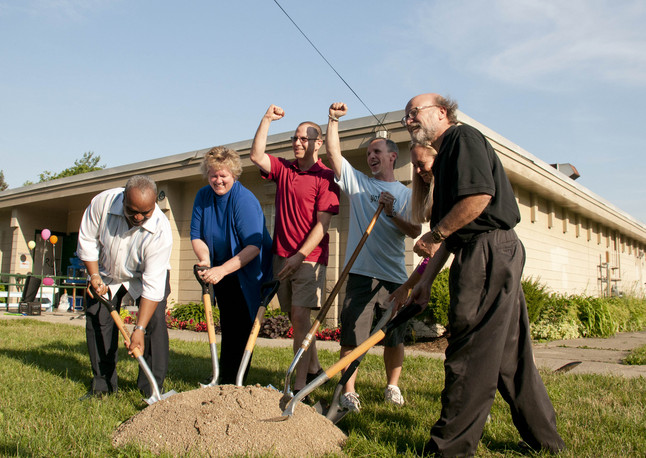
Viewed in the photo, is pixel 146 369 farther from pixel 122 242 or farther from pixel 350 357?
pixel 350 357

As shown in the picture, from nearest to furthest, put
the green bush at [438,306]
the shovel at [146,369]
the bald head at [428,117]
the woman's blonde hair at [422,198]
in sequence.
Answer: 1. the bald head at [428,117]
2. the woman's blonde hair at [422,198]
3. the shovel at [146,369]
4. the green bush at [438,306]

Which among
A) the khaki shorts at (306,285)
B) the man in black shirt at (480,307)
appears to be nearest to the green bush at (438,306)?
the khaki shorts at (306,285)

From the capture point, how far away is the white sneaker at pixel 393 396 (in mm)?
3900

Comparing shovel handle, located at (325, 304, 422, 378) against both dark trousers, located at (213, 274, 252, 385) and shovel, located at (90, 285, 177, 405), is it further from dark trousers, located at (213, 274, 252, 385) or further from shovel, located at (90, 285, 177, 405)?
dark trousers, located at (213, 274, 252, 385)

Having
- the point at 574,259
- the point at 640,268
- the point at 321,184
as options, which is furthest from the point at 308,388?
the point at 640,268

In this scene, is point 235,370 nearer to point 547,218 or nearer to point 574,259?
point 547,218

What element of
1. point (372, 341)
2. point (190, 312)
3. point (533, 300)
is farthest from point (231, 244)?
point (190, 312)

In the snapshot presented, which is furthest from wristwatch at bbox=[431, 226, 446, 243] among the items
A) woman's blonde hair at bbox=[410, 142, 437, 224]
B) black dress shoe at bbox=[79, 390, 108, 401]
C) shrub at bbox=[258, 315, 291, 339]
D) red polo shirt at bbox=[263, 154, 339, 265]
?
shrub at bbox=[258, 315, 291, 339]

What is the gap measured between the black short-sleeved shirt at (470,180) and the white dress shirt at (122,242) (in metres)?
2.10

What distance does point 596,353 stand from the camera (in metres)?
7.28

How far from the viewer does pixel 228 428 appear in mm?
2738

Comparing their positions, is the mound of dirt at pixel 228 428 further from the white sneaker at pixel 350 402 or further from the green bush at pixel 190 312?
the green bush at pixel 190 312

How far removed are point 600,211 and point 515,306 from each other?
1465 centimetres

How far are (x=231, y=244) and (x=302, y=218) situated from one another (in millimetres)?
564
